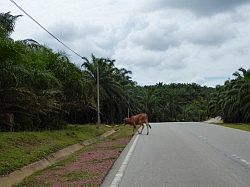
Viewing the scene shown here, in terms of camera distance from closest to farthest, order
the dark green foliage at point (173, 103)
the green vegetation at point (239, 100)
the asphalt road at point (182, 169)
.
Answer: the asphalt road at point (182, 169) → the green vegetation at point (239, 100) → the dark green foliage at point (173, 103)

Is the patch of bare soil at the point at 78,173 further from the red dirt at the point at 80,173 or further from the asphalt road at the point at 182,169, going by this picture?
the asphalt road at the point at 182,169

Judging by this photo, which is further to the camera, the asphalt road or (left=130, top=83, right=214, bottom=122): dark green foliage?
(left=130, top=83, right=214, bottom=122): dark green foliage

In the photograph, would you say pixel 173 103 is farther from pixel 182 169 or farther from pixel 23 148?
pixel 182 169

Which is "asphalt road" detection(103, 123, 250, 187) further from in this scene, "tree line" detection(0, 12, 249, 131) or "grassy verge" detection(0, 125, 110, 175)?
"tree line" detection(0, 12, 249, 131)

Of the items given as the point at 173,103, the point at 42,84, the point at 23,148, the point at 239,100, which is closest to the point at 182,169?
the point at 23,148

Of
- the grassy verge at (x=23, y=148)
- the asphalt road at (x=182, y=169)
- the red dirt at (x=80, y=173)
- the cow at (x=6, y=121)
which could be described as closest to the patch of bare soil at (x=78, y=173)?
the red dirt at (x=80, y=173)

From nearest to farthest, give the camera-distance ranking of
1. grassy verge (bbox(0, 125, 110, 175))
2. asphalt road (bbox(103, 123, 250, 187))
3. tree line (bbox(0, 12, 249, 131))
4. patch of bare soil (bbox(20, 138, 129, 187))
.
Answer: asphalt road (bbox(103, 123, 250, 187))
patch of bare soil (bbox(20, 138, 129, 187))
grassy verge (bbox(0, 125, 110, 175))
tree line (bbox(0, 12, 249, 131))

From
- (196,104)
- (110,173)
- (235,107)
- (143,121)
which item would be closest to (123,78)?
(235,107)

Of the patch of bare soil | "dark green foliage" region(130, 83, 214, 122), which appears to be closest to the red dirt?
the patch of bare soil

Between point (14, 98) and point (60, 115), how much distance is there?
9739mm

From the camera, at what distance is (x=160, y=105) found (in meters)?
112

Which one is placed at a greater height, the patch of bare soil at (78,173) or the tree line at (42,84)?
the tree line at (42,84)

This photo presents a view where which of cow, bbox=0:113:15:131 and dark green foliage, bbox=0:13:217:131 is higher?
dark green foliage, bbox=0:13:217:131

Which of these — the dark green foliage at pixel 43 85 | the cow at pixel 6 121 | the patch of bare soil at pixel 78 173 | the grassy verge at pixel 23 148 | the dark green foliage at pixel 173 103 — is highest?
the dark green foliage at pixel 173 103
